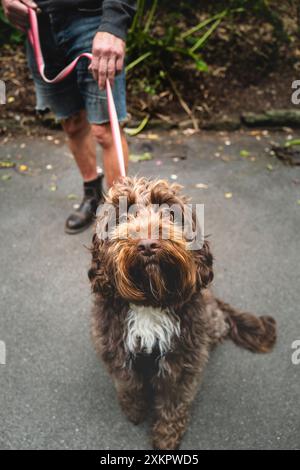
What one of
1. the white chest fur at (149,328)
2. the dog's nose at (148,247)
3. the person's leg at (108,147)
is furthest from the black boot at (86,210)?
the dog's nose at (148,247)

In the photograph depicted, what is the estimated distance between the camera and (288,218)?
3877mm

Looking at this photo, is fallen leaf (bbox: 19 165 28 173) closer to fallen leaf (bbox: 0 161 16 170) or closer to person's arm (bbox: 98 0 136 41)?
fallen leaf (bbox: 0 161 16 170)

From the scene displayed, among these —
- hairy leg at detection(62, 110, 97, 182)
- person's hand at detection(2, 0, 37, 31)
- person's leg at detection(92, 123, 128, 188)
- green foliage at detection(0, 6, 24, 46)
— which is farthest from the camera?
green foliage at detection(0, 6, 24, 46)

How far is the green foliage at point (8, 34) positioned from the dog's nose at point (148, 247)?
186 inches

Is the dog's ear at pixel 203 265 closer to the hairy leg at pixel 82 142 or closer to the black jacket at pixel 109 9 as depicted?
the black jacket at pixel 109 9

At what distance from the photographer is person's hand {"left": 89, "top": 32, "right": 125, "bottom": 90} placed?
224cm

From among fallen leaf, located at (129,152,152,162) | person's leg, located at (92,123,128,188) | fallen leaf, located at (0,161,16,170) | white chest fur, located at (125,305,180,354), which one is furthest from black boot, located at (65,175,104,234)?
white chest fur, located at (125,305,180,354)

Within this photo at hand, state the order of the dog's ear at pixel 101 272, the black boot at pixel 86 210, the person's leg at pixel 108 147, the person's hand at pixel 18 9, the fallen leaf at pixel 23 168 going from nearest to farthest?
the dog's ear at pixel 101 272, the person's hand at pixel 18 9, the person's leg at pixel 108 147, the black boot at pixel 86 210, the fallen leaf at pixel 23 168

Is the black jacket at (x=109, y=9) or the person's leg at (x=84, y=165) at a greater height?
the black jacket at (x=109, y=9)

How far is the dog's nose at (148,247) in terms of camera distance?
1762 mm

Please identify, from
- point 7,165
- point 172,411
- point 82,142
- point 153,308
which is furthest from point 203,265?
point 7,165

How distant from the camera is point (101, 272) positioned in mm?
1973
